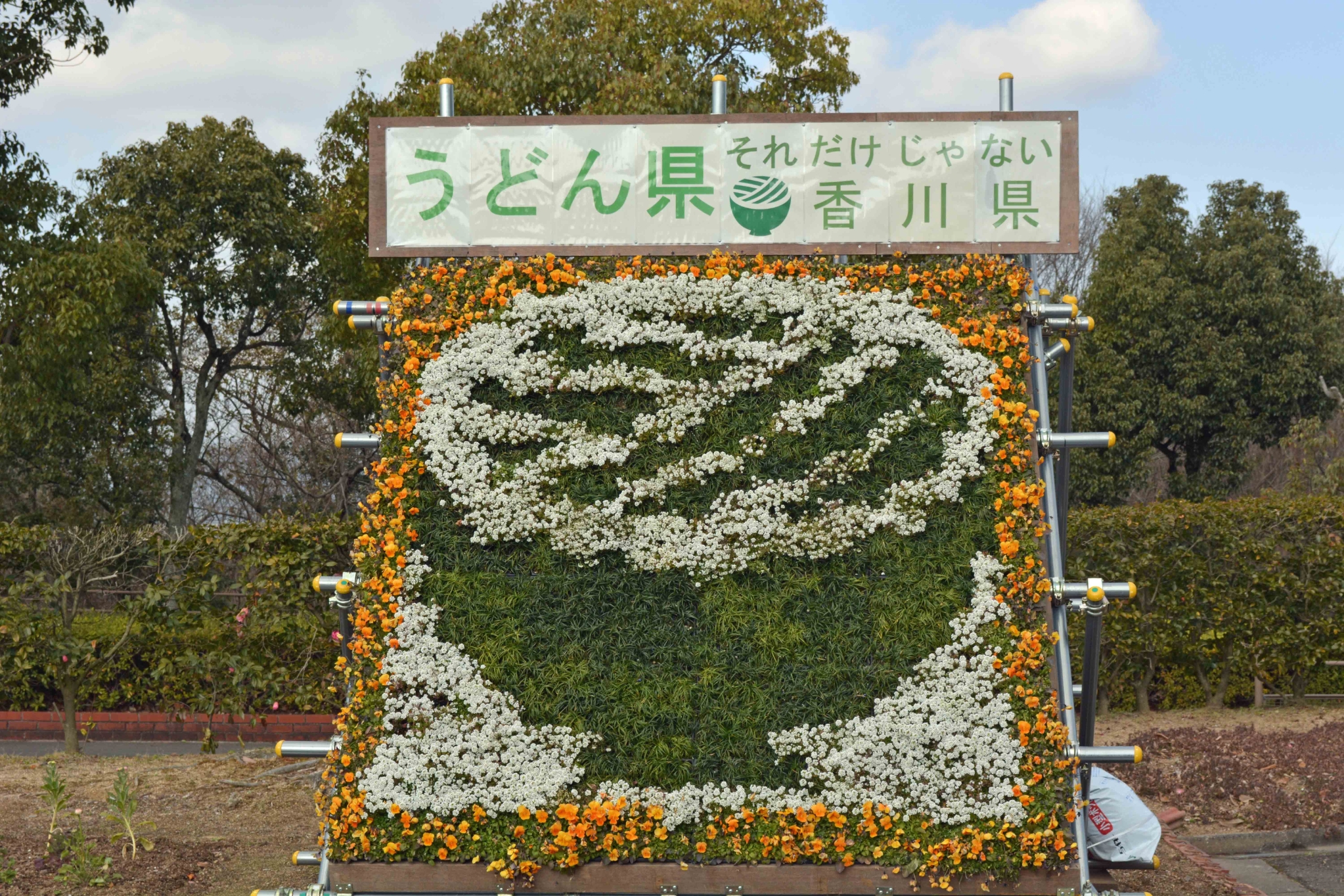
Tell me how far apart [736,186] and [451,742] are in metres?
1.93

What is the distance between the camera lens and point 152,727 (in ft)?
28.0

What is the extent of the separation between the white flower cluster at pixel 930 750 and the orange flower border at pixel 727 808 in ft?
0.15

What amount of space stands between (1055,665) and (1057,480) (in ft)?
2.49

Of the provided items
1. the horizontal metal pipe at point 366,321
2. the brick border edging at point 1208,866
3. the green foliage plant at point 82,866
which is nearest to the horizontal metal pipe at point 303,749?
the horizontal metal pipe at point 366,321

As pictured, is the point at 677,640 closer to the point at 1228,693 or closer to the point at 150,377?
the point at 1228,693

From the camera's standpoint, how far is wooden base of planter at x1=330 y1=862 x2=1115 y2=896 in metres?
3.10

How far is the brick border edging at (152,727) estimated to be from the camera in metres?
8.42

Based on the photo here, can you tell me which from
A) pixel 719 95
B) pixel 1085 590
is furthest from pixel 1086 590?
pixel 719 95

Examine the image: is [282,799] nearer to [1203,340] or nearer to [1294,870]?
[1294,870]

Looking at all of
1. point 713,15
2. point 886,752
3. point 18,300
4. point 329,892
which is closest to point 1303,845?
point 886,752

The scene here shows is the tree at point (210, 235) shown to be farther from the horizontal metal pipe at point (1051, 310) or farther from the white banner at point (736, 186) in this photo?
the horizontal metal pipe at point (1051, 310)

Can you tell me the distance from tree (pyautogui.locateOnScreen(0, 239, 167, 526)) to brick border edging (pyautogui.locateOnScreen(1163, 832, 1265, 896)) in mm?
9232

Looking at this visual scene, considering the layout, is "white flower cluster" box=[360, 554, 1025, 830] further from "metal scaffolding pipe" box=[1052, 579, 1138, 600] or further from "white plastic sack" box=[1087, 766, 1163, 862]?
"white plastic sack" box=[1087, 766, 1163, 862]

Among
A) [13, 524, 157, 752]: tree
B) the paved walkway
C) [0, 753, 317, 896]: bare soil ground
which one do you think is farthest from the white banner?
[13, 524, 157, 752]: tree
